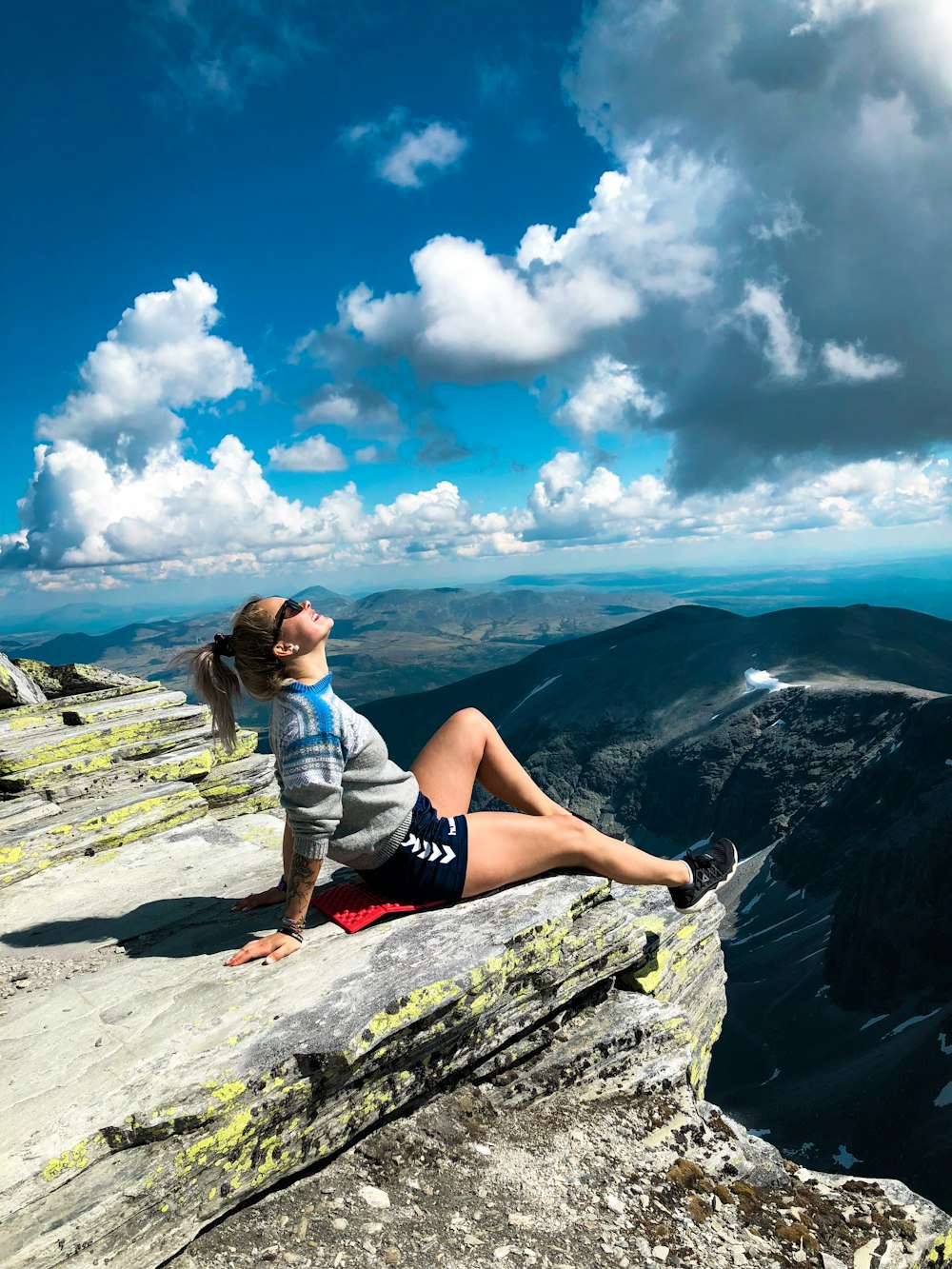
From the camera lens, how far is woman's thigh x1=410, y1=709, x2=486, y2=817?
724 cm

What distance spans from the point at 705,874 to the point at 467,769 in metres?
3.38

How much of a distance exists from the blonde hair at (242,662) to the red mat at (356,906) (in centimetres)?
185

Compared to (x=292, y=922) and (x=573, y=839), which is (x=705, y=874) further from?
(x=292, y=922)

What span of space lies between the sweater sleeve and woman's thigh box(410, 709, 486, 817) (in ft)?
5.19

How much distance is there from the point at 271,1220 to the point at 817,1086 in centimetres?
8350

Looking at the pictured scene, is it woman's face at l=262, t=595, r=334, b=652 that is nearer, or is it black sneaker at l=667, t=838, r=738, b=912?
woman's face at l=262, t=595, r=334, b=652

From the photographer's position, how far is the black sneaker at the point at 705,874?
26.8ft

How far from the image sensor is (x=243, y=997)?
5516mm

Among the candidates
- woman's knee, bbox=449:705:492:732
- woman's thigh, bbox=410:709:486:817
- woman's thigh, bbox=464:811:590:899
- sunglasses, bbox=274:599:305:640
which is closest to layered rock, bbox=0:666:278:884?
woman's thigh, bbox=410:709:486:817

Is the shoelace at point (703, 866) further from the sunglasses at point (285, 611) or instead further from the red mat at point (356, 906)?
the sunglasses at point (285, 611)

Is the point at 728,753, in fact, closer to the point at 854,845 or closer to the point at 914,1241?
the point at 854,845

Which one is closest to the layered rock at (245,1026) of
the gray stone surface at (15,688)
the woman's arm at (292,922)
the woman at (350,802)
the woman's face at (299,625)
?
the woman's arm at (292,922)

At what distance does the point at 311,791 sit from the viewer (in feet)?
18.8

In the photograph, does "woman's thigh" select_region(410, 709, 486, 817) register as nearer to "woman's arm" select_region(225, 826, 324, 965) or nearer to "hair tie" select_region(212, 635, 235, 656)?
"woman's arm" select_region(225, 826, 324, 965)
